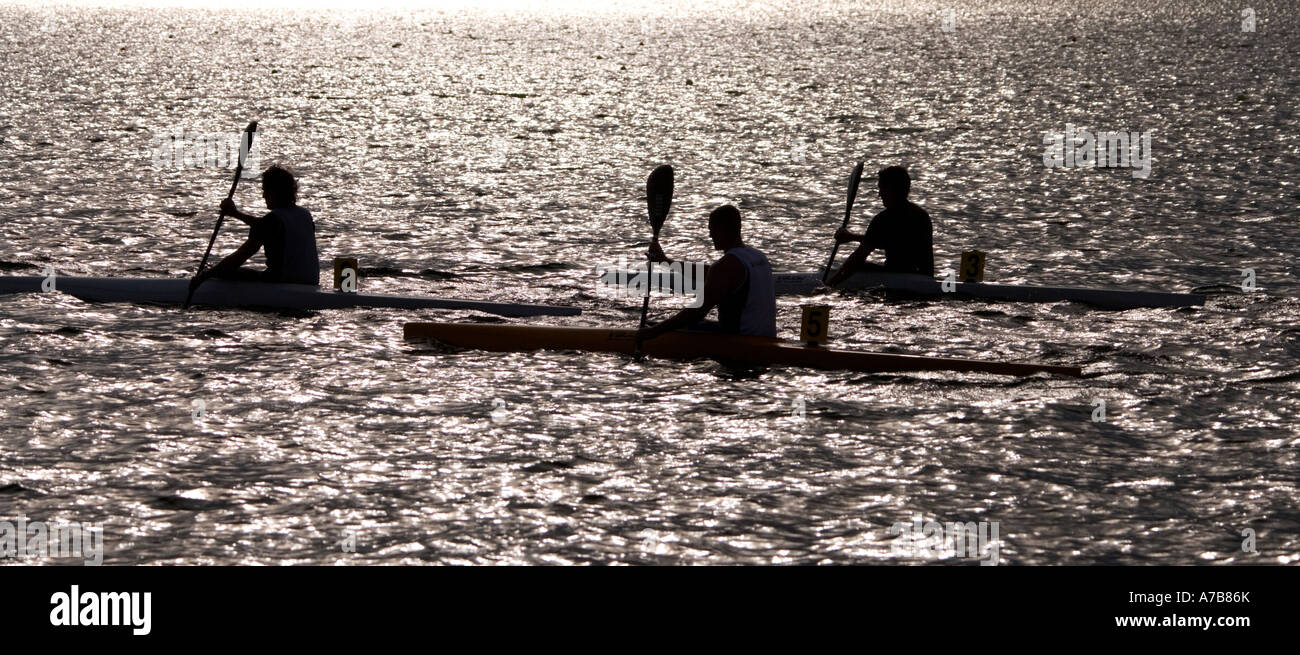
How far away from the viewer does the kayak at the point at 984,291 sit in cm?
1642

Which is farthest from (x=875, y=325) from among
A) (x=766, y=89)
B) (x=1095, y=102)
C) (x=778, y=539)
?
(x=766, y=89)

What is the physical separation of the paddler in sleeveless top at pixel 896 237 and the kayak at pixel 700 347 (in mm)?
2857

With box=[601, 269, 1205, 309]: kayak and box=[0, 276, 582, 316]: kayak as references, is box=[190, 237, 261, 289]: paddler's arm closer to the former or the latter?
box=[0, 276, 582, 316]: kayak

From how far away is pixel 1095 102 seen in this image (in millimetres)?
42031

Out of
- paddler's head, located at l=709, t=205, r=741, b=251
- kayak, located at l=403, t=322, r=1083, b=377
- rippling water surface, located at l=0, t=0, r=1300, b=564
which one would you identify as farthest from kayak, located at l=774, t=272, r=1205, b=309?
paddler's head, located at l=709, t=205, r=741, b=251

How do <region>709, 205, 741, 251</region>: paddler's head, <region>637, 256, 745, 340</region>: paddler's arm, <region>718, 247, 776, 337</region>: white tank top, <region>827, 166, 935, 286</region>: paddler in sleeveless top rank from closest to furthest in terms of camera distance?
<region>709, 205, 741, 251</region>: paddler's head < <region>637, 256, 745, 340</region>: paddler's arm < <region>718, 247, 776, 337</region>: white tank top < <region>827, 166, 935, 286</region>: paddler in sleeveless top

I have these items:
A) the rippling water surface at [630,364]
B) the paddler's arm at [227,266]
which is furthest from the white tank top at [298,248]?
the rippling water surface at [630,364]

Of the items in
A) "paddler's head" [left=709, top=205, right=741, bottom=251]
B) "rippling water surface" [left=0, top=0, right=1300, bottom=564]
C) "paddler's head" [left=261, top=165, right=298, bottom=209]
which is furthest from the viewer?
"paddler's head" [left=261, top=165, right=298, bottom=209]

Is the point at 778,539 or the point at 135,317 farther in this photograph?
the point at 135,317

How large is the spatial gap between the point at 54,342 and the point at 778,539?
7.67 m

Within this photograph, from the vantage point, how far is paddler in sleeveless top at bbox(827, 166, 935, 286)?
16531 millimetres
